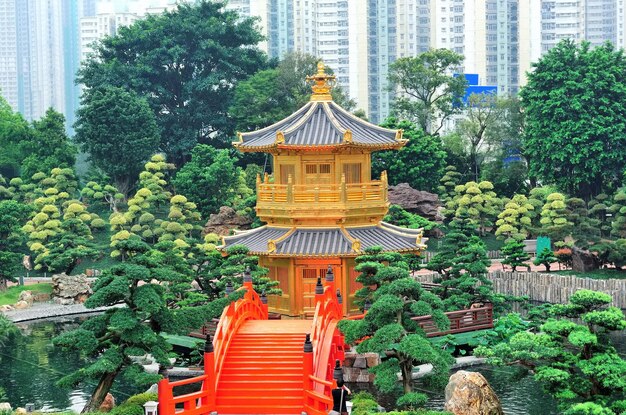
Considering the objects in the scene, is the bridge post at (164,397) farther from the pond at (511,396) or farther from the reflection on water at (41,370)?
the pond at (511,396)

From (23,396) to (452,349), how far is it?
12733mm

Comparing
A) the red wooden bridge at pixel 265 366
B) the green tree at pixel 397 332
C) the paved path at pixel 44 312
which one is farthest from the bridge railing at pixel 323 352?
the paved path at pixel 44 312

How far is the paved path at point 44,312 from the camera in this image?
48.2 meters

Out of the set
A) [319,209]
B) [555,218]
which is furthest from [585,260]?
[319,209]

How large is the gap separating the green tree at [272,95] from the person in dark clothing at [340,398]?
44.7 metres

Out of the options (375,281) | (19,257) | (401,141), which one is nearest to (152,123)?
(19,257)

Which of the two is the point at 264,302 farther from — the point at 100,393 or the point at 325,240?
the point at 100,393

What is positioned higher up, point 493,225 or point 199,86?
point 199,86

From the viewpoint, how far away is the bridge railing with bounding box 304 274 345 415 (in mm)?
27292

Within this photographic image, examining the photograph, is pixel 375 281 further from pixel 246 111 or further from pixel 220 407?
pixel 246 111

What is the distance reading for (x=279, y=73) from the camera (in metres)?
70.2

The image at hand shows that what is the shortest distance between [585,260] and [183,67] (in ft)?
100

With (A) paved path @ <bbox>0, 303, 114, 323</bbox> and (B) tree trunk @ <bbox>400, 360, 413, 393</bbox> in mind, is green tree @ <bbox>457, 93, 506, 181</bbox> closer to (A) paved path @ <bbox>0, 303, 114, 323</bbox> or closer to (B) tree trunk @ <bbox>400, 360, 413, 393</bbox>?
(A) paved path @ <bbox>0, 303, 114, 323</bbox>

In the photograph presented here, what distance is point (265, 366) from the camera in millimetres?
29422
